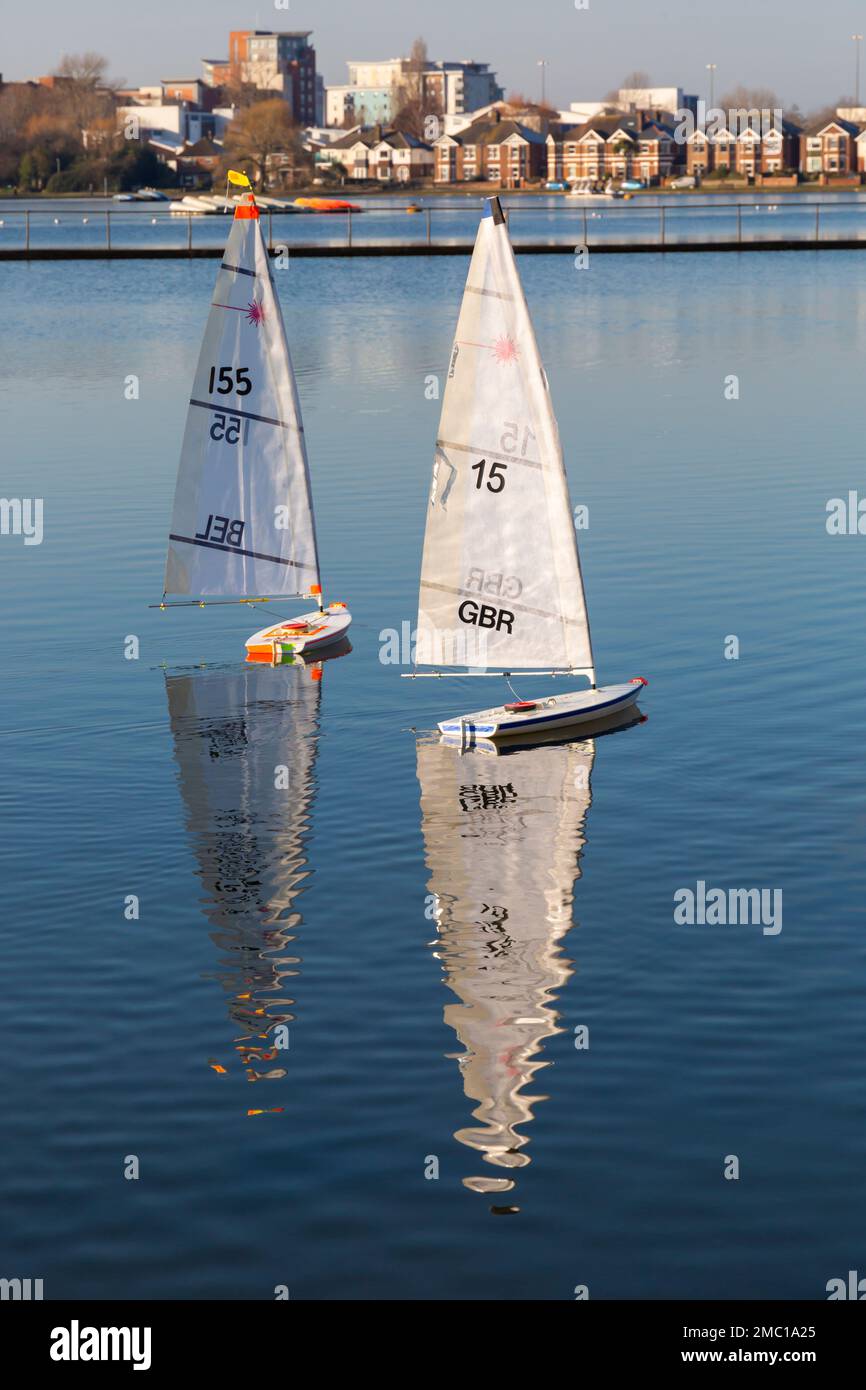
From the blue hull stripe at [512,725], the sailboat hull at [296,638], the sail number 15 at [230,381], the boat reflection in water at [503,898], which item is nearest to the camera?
the boat reflection in water at [503,898]

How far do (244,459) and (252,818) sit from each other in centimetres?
1133

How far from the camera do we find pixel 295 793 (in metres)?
29.0

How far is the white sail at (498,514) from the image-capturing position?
3034cm

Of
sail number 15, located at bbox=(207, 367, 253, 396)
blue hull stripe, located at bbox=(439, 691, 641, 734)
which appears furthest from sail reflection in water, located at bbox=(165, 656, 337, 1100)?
sail number 15, located at bbox=(207, 367, 253, 396)

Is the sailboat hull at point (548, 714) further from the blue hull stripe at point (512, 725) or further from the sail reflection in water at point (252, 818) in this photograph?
the sail reflection in water at point (252, 818)

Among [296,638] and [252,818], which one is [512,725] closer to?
[252,818]

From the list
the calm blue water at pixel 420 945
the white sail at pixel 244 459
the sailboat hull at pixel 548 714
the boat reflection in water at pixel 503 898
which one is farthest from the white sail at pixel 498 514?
the white sail at pixel 244 459

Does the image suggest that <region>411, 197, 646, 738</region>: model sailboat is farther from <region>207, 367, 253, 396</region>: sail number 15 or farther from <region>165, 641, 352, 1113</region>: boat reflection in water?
<region>207, 367, 253, 396</region>: sail number 15

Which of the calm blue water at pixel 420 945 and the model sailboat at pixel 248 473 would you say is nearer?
the calm blue water at pixel 420 945

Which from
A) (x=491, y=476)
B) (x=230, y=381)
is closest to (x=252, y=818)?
(x=491, y=476)

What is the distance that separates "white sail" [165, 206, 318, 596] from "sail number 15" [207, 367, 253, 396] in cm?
2

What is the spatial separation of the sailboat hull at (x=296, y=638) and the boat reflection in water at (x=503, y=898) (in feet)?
20.2
